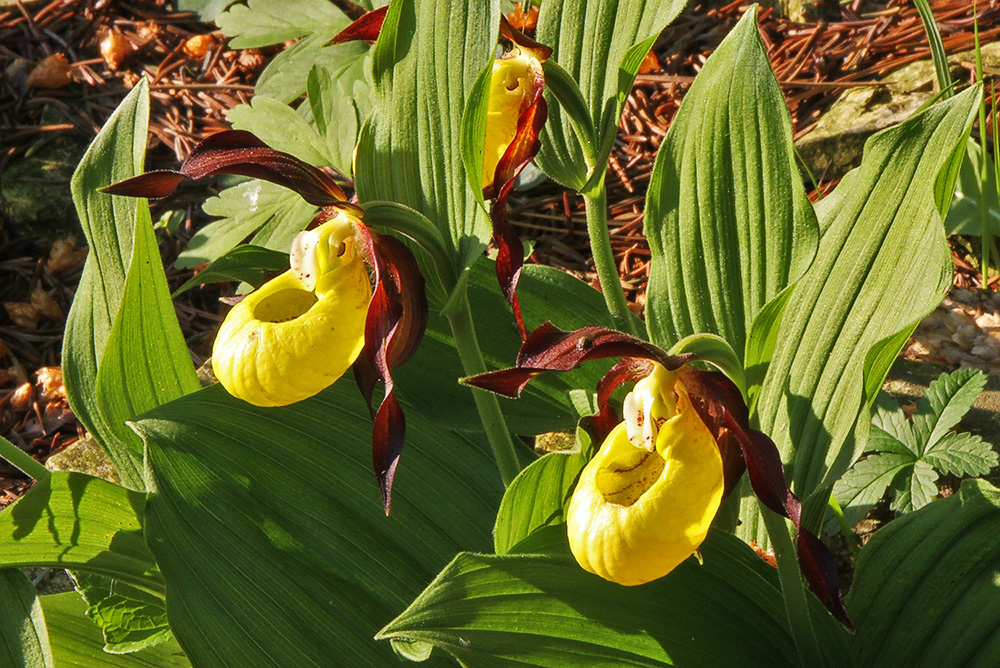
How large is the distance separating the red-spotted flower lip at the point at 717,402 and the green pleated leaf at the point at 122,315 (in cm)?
65

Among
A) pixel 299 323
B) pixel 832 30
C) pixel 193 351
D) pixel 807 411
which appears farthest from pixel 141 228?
pixel 832 30

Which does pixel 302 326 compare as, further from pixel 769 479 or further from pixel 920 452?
pixel 920 452

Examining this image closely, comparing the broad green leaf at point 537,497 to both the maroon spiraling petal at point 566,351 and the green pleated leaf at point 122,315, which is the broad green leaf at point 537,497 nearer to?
the maroon spiraling petal at point 566,351

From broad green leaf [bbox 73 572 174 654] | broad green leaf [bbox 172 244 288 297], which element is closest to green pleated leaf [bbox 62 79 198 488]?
broad green leaf [bbox 172 244 288 297]

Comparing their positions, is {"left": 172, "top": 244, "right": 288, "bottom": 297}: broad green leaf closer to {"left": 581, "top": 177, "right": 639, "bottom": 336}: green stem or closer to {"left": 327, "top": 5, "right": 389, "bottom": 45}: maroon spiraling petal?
{"left": 327, "top": 5, "right": 389, "bottom": 45}: maroon spiraling petal

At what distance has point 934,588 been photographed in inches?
44.4

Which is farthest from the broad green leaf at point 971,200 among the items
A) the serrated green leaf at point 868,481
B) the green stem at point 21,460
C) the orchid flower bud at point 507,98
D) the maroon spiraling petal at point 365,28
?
the green stem at point 21,460

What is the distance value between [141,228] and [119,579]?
1.78 feet

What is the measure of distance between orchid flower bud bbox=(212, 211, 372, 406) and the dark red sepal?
0.03m

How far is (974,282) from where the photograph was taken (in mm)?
2100

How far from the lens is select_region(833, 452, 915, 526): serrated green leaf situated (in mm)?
1470

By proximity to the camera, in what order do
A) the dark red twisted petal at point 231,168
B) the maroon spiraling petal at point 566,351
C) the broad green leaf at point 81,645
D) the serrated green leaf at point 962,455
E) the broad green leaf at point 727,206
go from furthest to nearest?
the broad green leaf at point 81,645 → the serrated green leaf at point 962,455 → the broad green leaf at point 727,206 → the dark red twisted petal at point 231,168 → the maroon spiraling petal at point 566,351

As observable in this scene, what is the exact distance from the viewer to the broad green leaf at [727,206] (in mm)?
1133

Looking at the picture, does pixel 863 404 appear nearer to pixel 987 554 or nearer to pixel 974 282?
pixel 987 554
